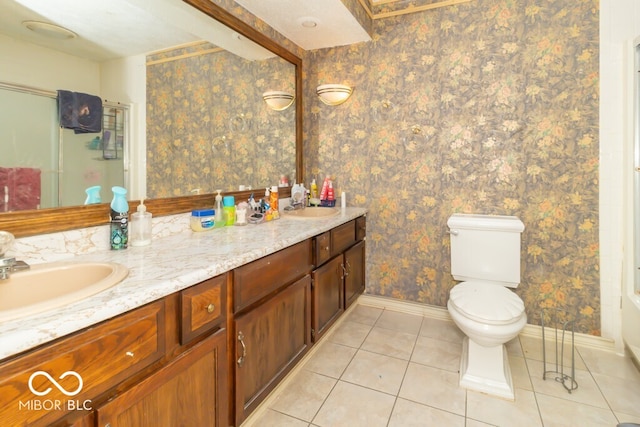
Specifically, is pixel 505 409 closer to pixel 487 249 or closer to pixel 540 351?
pixel 540 351

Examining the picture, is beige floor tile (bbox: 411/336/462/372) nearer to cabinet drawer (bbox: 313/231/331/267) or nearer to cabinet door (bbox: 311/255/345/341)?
cabinet door (bbox: 311/255/345/341)

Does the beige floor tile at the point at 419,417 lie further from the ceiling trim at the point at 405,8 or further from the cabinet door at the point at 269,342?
the ceiling trim at the point at 405,8

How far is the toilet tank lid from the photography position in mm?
2084

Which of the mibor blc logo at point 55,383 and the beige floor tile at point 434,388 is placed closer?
the mibor blc logo at point 55,383

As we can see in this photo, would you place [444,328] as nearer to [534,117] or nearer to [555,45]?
[534,117]

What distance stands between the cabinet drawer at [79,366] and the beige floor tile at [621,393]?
2.17 meters

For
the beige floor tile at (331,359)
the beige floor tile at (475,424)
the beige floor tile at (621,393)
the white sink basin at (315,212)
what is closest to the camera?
the beige floor tile at (475,424)

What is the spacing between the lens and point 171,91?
1617 millimetres

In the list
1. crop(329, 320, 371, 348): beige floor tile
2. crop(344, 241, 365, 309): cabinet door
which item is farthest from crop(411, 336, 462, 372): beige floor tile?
crop(344, 241, 365, 309): cabinet door

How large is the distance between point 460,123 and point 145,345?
7.81ft

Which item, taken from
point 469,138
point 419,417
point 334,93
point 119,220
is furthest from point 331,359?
point 334,93

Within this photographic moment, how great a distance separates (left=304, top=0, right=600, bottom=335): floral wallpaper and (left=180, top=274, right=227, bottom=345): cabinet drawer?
183 centimetres

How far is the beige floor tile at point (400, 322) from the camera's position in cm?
248

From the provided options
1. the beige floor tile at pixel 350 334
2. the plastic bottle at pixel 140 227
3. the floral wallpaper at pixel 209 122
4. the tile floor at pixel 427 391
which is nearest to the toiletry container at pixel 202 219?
the floral wallpaper at pixel 209 122
